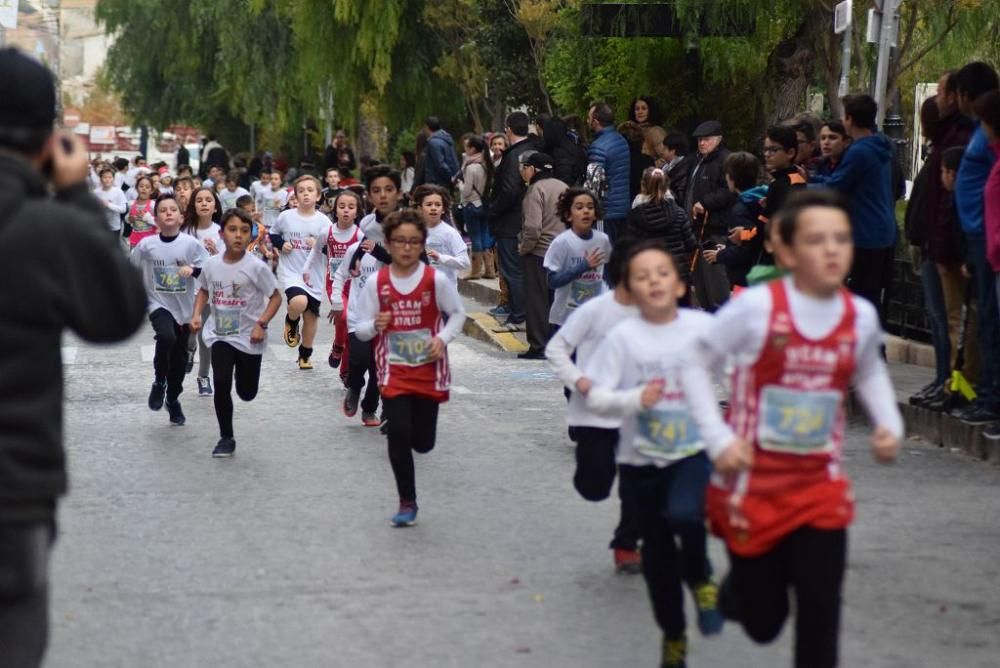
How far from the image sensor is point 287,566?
312 inches

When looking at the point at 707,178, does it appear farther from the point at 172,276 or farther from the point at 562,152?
the point at 172,276

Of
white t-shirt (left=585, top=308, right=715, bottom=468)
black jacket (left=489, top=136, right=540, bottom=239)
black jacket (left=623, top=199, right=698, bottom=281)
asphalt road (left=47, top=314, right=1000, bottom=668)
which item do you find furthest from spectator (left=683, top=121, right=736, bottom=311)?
white t-shirt (left=585, top=308, right=715, bottom=468)

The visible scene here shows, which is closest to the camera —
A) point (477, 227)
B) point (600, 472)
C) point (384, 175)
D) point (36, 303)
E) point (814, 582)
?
point (36, 303)

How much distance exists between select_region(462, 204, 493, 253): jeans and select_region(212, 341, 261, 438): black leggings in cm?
1167

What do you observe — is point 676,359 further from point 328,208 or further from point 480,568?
point 328,208

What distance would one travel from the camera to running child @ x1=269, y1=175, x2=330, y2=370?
1595 centimetres

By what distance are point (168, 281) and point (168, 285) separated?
0.03 meters

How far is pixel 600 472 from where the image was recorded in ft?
25.4

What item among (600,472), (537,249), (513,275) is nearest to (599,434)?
(600,472)

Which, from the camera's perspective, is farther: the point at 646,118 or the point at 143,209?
the point at 143,209

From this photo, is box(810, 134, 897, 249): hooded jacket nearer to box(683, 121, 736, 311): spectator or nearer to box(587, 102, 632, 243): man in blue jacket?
box(683, 121, 736, 311): spectator

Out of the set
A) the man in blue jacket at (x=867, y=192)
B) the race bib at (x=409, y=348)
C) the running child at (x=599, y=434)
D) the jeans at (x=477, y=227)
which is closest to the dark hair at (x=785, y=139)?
the man in blue jacket at (x=867, y=192)

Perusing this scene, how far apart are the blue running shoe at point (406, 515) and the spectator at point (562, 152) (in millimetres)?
9573

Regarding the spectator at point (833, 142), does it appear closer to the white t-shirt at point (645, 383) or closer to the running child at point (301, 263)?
the running child at point (301, 263)
